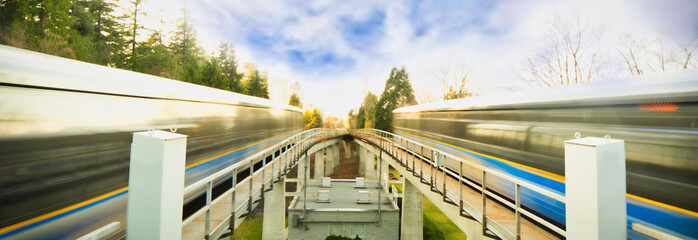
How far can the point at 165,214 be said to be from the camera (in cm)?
214

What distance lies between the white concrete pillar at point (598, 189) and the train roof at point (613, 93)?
1722 mm

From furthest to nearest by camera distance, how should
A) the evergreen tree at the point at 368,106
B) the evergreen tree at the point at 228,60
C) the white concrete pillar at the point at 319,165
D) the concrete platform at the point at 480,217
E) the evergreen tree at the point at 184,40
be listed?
the evergreen tree at the point at 368,106
the evergreen tree at the point at 228,60
the evergreen tree at the point at 184,40
the white concrete pillar at the point at 319,165
the concrete platform at the point at 480,217

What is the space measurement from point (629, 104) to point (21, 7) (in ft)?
93.8

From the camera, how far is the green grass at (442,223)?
14714 millimetres

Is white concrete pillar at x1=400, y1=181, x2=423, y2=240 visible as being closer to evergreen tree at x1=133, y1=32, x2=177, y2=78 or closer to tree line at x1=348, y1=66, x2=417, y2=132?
tree line at x1=348, y1=66, x2=417, y2=132

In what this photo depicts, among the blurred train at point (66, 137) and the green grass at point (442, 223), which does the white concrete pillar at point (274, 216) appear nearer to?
the blurred train at point (66, 137)

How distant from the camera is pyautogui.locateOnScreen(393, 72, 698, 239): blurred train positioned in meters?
2.74

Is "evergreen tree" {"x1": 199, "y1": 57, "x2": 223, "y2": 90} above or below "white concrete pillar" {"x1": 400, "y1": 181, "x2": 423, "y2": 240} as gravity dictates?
above

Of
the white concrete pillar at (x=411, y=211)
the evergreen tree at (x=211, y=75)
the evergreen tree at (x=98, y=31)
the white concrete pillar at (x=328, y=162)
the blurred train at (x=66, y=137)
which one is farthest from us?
the white concrete pillar at (x=328, y=162)

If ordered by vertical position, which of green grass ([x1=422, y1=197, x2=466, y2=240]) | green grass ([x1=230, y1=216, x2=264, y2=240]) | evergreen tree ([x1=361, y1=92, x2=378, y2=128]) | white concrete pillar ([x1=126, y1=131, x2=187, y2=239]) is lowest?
green grass ([x1=230, y1=216, x2=264, y2=240])

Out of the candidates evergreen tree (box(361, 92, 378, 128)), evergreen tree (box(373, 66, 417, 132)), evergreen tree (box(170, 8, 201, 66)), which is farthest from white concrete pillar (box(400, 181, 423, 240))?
evergreen tree (box(170, 8, 201, 66))

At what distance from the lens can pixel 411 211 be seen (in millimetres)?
13508

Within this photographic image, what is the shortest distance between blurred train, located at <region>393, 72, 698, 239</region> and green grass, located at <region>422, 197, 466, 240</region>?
34.4ft

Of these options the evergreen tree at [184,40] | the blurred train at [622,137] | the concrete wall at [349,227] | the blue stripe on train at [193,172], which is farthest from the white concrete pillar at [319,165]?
the evergreen tree at [184,40]
